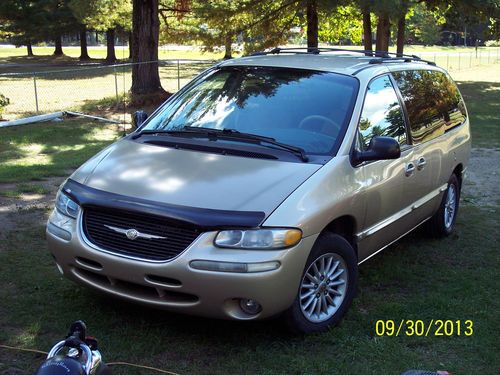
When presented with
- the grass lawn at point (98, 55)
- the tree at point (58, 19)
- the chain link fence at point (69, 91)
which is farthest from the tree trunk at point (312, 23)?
the tree at point (58, 19)

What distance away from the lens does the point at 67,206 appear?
407 centimetres

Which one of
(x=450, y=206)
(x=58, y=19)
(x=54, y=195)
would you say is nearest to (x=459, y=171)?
(x=450, y=206)

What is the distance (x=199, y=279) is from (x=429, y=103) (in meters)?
3.31

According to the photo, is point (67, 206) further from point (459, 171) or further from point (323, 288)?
point (459, 171)

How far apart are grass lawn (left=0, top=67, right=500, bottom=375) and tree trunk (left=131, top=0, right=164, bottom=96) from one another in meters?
11.9

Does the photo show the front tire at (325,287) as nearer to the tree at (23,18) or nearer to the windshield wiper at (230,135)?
the windshield wiper at (230,135)

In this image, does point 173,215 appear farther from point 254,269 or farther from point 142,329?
point 142,329

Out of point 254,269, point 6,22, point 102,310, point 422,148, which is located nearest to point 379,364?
point 254,269

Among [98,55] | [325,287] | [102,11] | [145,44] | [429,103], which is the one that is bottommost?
[325,287]

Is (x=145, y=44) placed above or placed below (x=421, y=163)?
above

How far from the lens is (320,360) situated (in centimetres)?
370

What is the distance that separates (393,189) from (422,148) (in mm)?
717

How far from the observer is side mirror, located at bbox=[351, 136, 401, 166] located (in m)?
4.34

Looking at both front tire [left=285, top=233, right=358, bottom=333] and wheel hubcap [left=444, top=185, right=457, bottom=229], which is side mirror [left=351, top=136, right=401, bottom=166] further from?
wheel hubcap [left=444, top=185, right=457, bottom=229]
